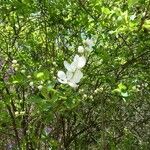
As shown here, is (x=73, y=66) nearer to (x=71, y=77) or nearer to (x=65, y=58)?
(x=71, y=77)

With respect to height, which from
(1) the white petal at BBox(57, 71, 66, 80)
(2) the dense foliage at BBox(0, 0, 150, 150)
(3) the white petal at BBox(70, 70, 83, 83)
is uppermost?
(2) the dense foliage at BBox(0, 0, 150, 150)

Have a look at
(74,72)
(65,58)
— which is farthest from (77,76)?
(65,58)

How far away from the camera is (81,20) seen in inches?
159

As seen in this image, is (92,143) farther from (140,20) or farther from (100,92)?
(140,20)

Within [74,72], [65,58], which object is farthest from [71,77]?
Answer: [65,58]

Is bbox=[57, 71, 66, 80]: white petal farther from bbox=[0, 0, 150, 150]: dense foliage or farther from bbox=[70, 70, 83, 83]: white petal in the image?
bbox=[0, 0, 150, 150]: dense foliage

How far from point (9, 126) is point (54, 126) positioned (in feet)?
1.82

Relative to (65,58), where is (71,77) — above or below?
below

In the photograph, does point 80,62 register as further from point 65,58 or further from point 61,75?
point 65,58

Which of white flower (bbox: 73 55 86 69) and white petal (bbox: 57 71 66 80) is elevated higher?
→ white flower (bbox: 73 55 86 69)

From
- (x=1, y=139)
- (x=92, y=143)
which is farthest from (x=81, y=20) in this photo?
(x=92, y=143)

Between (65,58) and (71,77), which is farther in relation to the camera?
(65,58)

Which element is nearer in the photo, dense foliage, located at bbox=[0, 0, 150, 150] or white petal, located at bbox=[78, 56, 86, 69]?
white petal, located at bbox=[78, 56, 86, 69]

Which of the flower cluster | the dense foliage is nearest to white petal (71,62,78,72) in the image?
the flower cluster
